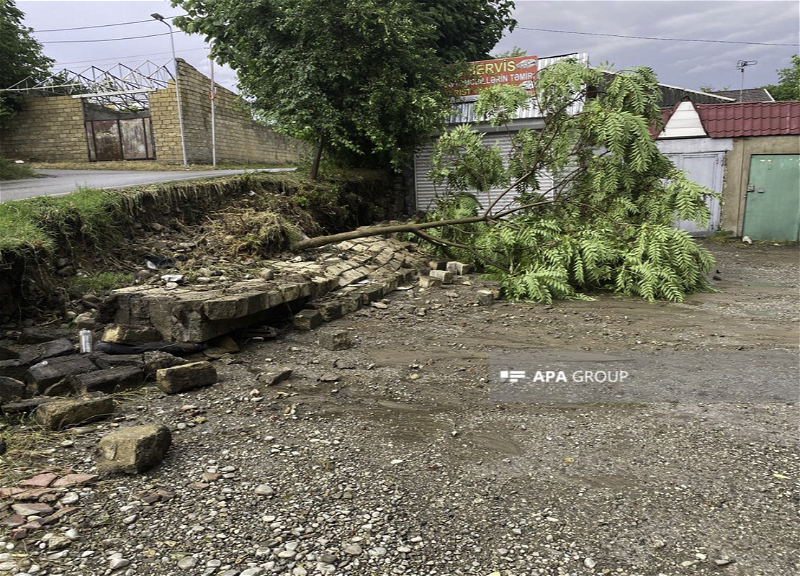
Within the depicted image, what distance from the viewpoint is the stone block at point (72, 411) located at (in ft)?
10.4

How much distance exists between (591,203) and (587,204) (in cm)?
7

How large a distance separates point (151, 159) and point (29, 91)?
5.55m

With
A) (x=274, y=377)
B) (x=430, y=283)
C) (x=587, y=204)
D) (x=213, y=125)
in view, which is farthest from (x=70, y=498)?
Answer: (x=213, y=125)

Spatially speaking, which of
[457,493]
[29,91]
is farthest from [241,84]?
[29,91]

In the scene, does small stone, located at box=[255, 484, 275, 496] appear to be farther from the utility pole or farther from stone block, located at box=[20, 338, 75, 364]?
the utility pole

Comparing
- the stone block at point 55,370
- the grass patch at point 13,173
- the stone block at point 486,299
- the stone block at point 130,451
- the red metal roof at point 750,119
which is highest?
the red metal roof at point 750,119

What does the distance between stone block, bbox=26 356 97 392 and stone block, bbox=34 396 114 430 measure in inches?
15.7

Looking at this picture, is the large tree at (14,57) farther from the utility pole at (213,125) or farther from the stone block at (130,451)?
the stone block at (130,451)

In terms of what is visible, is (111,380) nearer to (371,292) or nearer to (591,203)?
(371,292)

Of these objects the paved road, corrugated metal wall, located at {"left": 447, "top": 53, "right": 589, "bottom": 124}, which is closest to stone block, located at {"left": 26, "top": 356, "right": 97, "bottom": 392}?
the paved road

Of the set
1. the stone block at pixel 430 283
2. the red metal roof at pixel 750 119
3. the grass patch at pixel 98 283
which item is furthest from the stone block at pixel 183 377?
the red metal roof at pixel 750 119

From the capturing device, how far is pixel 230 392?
3.94 m

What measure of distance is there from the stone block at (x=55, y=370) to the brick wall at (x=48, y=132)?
19.3m

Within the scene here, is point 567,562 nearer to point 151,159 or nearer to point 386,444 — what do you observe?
point 386,444
